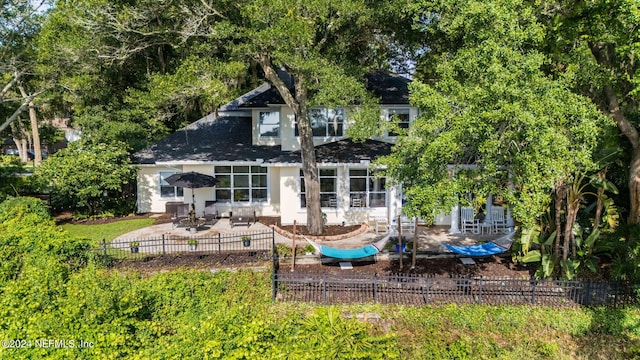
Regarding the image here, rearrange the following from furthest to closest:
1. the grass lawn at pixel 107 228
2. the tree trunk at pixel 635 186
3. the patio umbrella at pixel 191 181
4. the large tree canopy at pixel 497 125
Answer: the patio umbrella at pixel 191 181 → the grass lawn at pixel 107 228 → the tree trunk at pixel 635 186 → the large tree canopy at pixel 497 125

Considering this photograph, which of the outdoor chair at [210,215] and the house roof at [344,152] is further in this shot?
the outdoor chair at [210,215]

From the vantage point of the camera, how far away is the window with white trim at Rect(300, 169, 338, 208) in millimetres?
18453

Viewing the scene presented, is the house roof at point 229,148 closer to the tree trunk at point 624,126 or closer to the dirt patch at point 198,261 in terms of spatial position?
the dirt patch at point 198,261

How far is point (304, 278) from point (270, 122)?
38.4 ft

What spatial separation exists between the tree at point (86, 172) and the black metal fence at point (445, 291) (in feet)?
41.5

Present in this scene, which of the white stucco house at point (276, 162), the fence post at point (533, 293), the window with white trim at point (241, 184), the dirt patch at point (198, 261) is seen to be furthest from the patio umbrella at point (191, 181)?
the fence post at point (533, 293)

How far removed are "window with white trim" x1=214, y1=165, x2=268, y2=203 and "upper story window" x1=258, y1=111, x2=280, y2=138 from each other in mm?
2038

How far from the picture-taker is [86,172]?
18.5 metres

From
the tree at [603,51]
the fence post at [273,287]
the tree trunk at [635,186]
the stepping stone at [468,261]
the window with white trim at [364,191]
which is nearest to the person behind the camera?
the tree at [603,51]

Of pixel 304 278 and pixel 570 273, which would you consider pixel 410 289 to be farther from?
pixel 570 273

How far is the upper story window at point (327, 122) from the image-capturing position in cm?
1937

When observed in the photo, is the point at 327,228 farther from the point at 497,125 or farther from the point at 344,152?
the point at 497,125

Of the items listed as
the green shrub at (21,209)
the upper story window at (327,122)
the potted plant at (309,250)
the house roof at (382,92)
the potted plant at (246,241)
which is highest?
the house roof at (382,92)

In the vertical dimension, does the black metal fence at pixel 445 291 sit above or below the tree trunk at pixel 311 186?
below
